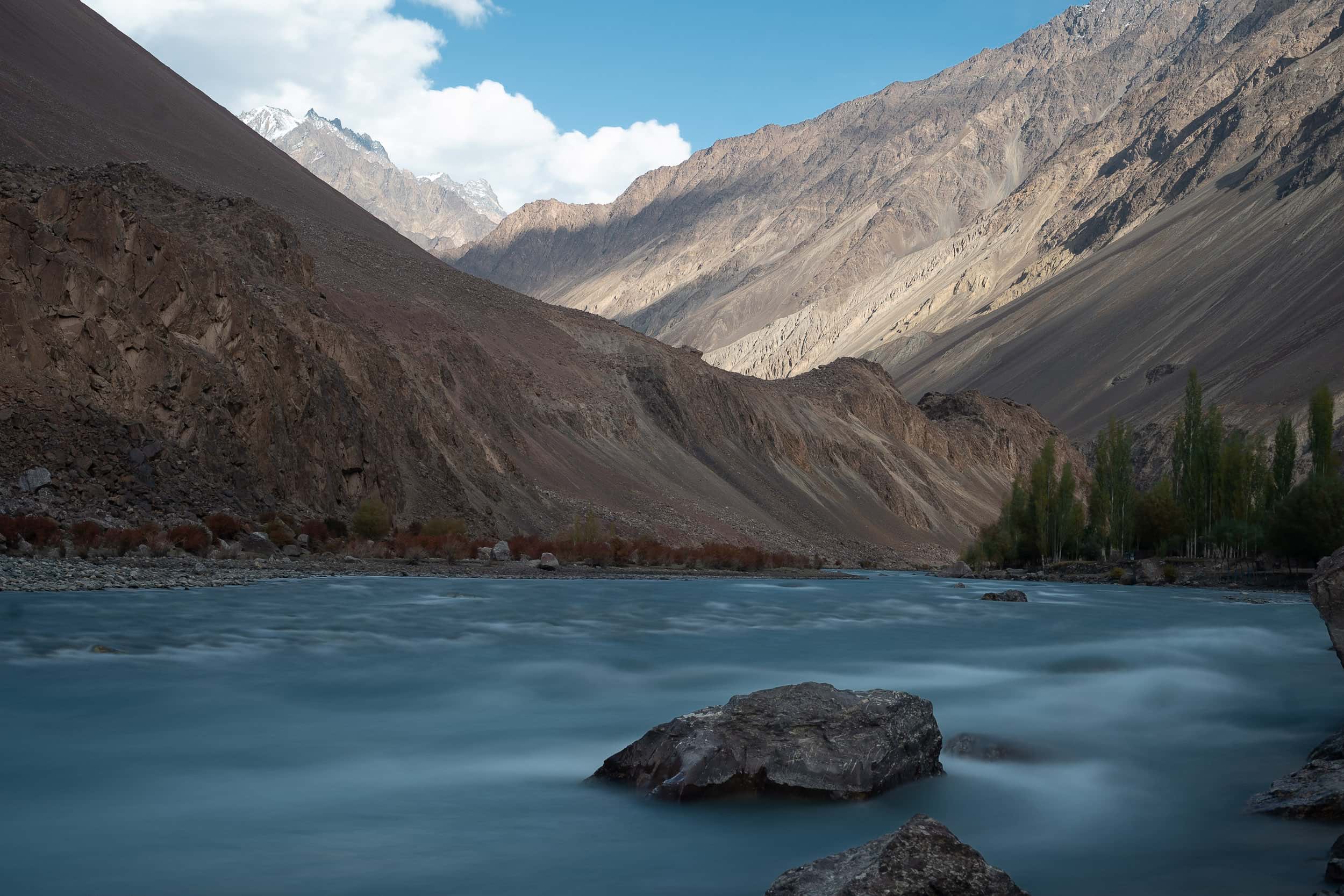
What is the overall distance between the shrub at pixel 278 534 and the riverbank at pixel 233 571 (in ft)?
3.37

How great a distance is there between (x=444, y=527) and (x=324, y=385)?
7386 millimetres

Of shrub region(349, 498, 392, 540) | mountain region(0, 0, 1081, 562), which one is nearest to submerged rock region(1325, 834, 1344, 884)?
mountain region(0, 0, 1081, 562)

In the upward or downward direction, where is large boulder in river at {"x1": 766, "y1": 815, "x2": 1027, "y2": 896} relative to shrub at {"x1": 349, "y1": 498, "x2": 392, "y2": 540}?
downward

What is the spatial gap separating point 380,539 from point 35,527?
14.3m

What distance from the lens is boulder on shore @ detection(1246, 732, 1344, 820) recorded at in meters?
9.76

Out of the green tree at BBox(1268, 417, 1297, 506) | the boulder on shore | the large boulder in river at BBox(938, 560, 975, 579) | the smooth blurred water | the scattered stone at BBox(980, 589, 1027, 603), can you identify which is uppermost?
the green tree at BBox(1268, 417, 1297, 506)

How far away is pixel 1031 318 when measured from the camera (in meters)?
184

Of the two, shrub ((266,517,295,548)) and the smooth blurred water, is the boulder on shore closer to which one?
the smooth blurred water

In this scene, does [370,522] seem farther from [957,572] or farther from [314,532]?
[957,572]

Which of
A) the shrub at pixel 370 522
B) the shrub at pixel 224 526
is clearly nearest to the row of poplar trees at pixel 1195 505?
the shrub at pixel 370 522

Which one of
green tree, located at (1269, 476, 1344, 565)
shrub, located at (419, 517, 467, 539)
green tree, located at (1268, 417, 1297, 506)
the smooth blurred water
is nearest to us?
the smooth blurred water

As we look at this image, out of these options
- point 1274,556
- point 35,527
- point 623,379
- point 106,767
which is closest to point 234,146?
point 623,379

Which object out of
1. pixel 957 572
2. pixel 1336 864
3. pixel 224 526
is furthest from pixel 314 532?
pixel 957 572

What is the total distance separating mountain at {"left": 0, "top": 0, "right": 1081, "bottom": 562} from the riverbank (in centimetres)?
336
